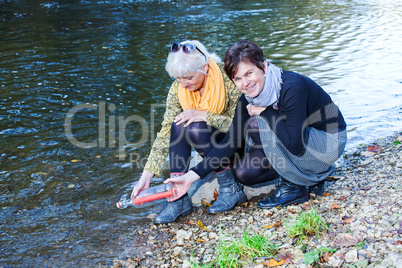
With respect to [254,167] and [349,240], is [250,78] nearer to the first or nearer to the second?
[254,167]

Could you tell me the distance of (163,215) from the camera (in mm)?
3730

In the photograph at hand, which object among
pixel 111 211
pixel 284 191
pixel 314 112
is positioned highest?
pixel 314 112

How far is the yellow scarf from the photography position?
3637 mm

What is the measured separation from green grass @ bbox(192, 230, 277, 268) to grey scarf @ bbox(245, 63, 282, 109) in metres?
1.05

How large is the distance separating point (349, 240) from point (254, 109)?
125 cm

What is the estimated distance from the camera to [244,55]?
3156 millimetres

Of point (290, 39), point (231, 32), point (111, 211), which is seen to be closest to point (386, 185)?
point (111, 211)

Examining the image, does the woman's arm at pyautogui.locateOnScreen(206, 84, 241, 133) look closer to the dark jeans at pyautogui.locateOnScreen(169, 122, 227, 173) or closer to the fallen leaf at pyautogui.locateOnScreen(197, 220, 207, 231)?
the dark jeans at pyautogui.locateOnScreen(169, 122, 227, 173)

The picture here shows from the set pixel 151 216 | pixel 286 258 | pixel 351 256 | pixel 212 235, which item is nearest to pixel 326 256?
pixel 351 256

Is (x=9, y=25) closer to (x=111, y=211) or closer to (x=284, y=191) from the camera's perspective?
(x=111, y=211)

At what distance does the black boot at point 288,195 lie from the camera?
3.57m

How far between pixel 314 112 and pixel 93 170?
2676mm

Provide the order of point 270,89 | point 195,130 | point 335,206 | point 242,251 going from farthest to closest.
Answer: point 195,130 < point 335,206 < point 270,89 < point 242,251

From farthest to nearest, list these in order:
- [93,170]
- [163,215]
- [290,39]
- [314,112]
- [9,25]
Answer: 1. [9,25]
2. [290,39]
3. [93,170]
4. [163,215]
5. [314,112]
